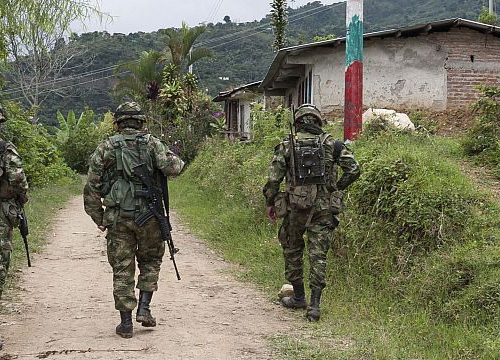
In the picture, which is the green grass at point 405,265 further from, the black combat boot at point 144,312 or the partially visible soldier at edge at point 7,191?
the partially visible soldier at edge at point 7,191

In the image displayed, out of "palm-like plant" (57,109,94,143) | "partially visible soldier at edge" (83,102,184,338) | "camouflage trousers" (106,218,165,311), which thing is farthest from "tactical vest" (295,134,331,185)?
"palm-like plant" (57,109,94,143)

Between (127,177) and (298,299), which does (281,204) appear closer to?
(298,299)

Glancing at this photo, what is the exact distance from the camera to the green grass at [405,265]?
538cm

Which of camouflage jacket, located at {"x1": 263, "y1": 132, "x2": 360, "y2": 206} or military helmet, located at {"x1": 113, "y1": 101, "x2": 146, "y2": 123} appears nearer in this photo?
military helmet, located at {"x1": 113, "y1": 101, "x2": 146, "y2": 123}

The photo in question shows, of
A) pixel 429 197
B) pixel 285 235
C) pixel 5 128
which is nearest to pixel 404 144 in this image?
pixel 429 197

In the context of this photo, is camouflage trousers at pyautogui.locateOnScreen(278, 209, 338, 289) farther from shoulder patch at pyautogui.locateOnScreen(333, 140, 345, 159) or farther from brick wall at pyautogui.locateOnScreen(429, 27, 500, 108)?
brick wall at pyautogui.locateOnScreen(429, 27, 500, 108)

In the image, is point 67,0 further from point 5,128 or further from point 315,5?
point 315,5

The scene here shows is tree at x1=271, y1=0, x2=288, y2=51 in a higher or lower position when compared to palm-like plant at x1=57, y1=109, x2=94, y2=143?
higher

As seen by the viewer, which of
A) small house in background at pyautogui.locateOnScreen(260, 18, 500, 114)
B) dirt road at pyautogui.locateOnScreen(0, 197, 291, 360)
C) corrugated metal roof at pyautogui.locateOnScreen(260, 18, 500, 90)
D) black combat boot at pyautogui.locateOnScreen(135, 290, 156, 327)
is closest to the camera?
dirt road at pyautogui.locateOnScreen(0, 197, 291, 360)

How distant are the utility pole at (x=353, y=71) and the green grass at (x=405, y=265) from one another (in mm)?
581

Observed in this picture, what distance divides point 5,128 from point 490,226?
41.5 ft

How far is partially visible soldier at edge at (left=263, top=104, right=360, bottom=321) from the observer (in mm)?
6410

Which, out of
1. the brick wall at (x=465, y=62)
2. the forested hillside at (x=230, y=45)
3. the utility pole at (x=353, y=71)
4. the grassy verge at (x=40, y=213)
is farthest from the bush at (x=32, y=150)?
the forested hillside at (x=230, y=45)

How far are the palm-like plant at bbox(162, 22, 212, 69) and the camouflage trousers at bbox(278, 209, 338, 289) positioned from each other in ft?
83.0
